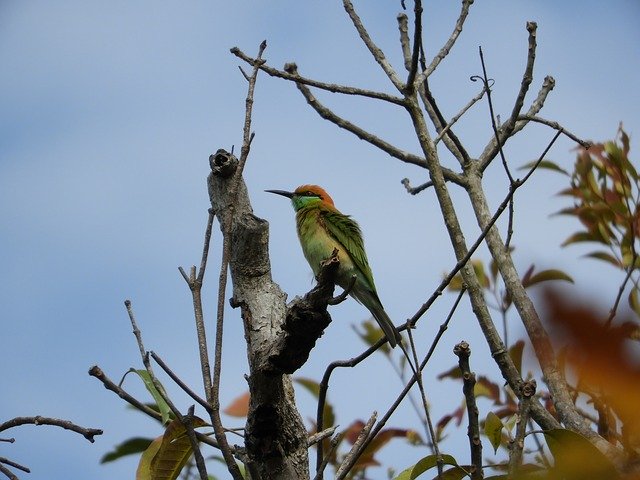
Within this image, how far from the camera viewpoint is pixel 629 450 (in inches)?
23.4

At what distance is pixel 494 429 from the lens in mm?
2477

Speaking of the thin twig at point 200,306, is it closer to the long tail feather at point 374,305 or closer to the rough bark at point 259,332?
the rough bark at point 259,332

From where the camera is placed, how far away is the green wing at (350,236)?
14.7ft

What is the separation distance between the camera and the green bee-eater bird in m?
4.40

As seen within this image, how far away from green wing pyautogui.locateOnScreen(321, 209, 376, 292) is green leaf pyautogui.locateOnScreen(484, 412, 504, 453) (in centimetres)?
193

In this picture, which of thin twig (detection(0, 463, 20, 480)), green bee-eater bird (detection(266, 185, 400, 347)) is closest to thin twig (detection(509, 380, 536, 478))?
thin twig (detection(0, 463, 20, 480))

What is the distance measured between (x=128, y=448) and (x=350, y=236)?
6.72 ft

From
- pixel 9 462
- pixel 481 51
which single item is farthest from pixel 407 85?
pixel 9 462

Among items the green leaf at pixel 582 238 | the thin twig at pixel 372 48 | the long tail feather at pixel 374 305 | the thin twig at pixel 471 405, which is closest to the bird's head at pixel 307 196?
the long tail feather at pixel 374 305

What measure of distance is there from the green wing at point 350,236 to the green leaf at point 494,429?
1927mm

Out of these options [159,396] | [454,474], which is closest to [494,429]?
[454,474]

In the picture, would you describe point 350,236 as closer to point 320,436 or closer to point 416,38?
point 416,38

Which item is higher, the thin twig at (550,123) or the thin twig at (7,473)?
the thin twig at (550,123)

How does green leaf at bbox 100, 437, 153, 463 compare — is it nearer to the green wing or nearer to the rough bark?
the rough bark
